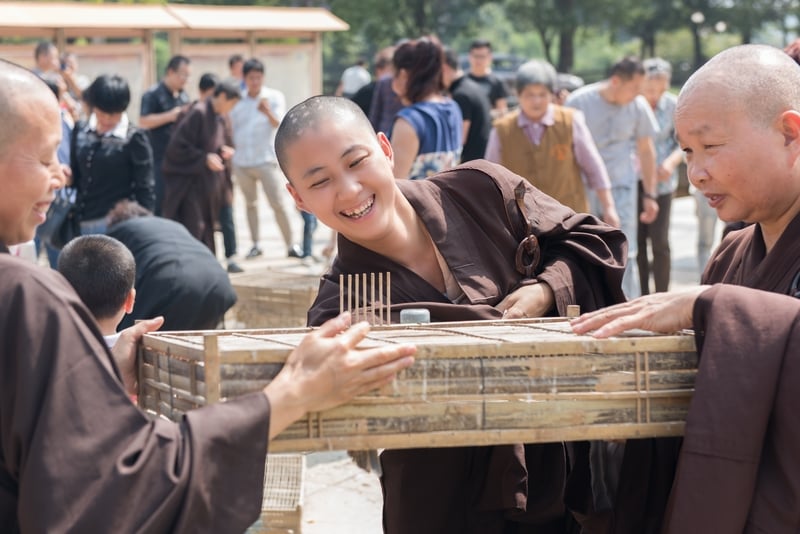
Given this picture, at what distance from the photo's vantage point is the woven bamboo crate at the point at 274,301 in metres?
6.43

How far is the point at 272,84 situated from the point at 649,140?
717 centimetres

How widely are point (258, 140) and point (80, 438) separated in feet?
27.6

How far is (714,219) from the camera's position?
851 cm

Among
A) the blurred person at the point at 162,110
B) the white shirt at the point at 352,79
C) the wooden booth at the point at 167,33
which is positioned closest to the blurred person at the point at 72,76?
the wooden booth at the point at 167,33

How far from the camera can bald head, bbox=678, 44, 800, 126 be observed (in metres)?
2.36

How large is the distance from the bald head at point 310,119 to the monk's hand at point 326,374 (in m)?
0.81

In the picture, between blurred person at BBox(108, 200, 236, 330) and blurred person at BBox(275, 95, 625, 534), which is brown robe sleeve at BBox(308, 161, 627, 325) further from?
blurred person at BBox(108, 200, 236, 330)

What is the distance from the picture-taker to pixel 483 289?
2.78 meters

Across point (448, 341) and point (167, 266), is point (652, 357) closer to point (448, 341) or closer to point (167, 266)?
point (448, 341)

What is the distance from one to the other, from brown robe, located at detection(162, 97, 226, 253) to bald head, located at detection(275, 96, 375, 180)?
5933 millimetres

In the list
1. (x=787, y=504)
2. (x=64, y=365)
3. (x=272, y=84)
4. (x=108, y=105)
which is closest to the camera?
(x=64, y=365)

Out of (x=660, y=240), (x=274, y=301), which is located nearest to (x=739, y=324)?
(x=274, y=301)

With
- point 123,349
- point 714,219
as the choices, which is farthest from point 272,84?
point 123,349

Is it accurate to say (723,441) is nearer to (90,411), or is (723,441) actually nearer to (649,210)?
(90,411)
